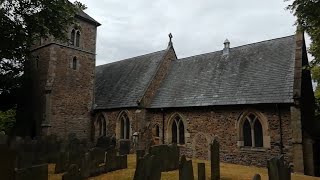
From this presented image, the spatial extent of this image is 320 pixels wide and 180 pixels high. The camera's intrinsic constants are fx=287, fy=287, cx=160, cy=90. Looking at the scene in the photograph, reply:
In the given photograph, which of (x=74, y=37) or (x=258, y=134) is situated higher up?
(x=74, y=37)

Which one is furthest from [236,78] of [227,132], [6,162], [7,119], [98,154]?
[7,119]

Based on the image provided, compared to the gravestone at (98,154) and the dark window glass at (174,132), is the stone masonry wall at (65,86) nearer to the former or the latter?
the dark window glass at (174,132)

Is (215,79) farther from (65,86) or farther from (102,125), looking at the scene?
(65,86)

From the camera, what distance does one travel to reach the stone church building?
47.0 feet

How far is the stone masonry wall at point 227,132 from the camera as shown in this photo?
14.1 metres

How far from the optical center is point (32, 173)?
5641 mm

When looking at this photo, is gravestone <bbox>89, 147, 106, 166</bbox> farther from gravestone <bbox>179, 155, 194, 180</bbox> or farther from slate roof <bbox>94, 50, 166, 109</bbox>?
slate roof <bbox>94, 50, 166, 109</bbox>

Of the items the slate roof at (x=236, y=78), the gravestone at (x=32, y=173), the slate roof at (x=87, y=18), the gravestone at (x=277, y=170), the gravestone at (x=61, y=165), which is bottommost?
the gravestone at (x=61, y=165)

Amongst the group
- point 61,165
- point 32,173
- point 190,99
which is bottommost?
point 61,165

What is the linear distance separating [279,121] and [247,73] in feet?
13.3

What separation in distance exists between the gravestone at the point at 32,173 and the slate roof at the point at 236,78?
38.1ft

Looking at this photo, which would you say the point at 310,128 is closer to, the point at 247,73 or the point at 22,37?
the point at 247,73

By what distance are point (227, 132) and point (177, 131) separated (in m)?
3.74

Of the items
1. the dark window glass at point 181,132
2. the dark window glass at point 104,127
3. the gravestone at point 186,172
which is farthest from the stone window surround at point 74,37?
the gravestone at point 186,172
